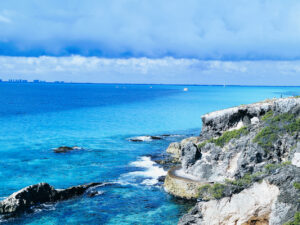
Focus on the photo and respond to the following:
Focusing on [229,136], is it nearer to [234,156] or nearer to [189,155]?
[234,156]

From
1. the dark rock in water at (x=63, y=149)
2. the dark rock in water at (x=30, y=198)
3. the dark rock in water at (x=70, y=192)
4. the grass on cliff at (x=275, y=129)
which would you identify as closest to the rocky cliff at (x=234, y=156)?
the grass on cliff at (x=275, y=129)

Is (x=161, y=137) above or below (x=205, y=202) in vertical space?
below

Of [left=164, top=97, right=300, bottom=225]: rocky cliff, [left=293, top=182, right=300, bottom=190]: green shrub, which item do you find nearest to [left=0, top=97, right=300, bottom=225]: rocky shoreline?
[left=164, top=97, right=300, bottom=225]: rocky cliff

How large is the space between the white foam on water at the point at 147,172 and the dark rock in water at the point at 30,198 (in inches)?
395

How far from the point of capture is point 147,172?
52094 mm

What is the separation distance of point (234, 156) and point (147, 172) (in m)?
14.4

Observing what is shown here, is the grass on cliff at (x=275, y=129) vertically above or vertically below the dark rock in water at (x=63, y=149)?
above

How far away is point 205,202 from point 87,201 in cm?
2223

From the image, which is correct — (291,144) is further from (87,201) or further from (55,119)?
(55,119)

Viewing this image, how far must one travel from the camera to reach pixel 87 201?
39531 millimetres

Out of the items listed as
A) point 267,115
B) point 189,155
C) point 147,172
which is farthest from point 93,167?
point 267,115

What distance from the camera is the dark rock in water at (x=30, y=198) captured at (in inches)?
1404

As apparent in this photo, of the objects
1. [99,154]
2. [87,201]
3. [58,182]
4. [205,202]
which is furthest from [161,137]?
[205,202]

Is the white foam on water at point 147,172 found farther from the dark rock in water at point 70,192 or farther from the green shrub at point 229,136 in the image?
the green shrub at point 229,136
